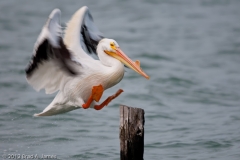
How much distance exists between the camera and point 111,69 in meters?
6.99

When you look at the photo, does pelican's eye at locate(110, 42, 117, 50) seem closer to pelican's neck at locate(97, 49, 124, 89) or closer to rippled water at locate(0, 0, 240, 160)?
pelican's neck at locate(97, 49, 124, 89)

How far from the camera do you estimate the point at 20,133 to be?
9.60 meters

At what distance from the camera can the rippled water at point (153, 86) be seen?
9164 millimetres

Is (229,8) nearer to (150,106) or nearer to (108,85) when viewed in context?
(150,106)

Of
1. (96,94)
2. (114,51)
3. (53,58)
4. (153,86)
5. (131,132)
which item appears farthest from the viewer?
(153,86)

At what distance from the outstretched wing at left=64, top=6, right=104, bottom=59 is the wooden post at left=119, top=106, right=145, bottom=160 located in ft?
4.40

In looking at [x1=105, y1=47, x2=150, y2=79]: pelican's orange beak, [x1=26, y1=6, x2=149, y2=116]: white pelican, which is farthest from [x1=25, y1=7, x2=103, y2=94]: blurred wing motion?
[x1=105, y1=47, x2=150, y2=79]: pelican's orange beak

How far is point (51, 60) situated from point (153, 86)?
6704 mm

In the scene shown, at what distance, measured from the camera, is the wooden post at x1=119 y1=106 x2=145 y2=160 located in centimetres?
621

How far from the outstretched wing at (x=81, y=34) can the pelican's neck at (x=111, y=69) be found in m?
0.27

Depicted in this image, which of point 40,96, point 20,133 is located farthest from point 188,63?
point 20,133

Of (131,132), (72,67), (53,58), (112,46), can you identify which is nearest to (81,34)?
(112,46)

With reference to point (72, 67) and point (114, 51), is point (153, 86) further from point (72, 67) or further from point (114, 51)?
point (72, 67)

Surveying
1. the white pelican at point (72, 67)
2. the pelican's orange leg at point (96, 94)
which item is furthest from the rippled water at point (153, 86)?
the pelican's orange leg at point (96, 94)
